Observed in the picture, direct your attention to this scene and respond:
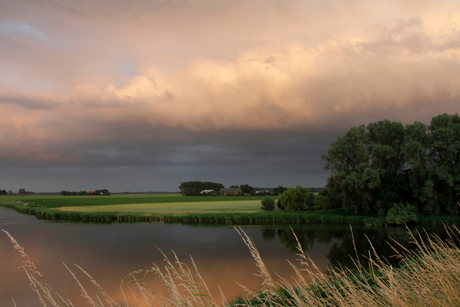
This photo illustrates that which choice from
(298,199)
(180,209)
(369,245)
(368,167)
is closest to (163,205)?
(180,209)

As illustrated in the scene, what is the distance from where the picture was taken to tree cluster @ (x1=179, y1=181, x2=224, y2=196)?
4244 inches

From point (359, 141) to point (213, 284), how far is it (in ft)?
87.8

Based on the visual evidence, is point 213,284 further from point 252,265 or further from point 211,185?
point 211,185

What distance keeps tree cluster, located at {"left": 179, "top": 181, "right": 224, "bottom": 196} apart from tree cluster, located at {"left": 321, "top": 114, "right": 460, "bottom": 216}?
3041 inches

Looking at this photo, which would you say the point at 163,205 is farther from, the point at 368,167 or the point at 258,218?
the point at 368,167

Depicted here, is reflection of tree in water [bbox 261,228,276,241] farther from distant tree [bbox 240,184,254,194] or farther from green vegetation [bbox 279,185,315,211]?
distant tree [bbox 240,184,254,194]

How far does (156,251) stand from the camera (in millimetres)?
20594

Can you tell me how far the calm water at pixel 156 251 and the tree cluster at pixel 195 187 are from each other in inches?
2957

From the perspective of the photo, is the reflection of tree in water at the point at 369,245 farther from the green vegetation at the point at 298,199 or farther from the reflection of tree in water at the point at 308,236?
the green vegetation at the point at 298,199

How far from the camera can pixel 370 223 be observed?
3055cm

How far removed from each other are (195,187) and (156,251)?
89.0m

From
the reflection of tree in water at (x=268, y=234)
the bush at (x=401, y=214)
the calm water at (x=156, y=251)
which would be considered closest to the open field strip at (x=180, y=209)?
the calm water at (x=156, y=251)

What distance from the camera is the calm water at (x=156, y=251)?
13.2 metres

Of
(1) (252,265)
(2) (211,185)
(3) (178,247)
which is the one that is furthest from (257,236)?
(2) (211,185)
